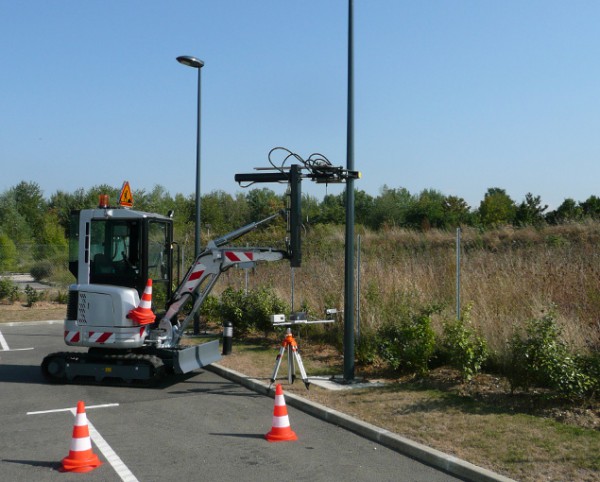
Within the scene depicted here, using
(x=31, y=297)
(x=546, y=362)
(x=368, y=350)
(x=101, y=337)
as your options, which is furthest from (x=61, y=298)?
(x=546, y=362)

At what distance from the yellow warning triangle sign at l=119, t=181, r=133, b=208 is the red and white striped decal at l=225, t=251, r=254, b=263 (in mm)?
2425

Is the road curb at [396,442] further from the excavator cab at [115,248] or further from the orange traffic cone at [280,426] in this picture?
the excavator cab at [115,248]

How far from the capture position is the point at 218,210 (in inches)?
2452

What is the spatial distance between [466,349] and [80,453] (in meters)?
5.31

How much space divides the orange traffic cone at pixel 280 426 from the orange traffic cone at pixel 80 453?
1942mm

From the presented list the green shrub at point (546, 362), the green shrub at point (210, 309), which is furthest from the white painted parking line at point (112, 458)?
the green shrub at point (210, 309)

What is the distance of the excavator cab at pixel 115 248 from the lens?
425 inches

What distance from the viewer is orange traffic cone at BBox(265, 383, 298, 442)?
7309 mm

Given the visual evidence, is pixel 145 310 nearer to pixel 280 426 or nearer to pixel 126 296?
pixel 126 296

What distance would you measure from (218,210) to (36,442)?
55.4 meters

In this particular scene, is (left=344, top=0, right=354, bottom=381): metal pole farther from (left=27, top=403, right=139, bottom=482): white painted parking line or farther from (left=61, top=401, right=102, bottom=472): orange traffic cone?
(left=61, top=401, right=102, bottom=472): orange traffic cone

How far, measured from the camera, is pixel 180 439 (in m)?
7.48

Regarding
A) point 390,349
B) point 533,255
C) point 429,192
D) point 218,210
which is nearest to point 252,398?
point 390,349

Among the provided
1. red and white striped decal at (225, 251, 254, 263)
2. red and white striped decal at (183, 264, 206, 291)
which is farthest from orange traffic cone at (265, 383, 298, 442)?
red and white striped decal at (183, 264, 206, 291)
